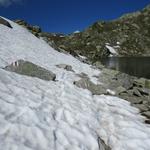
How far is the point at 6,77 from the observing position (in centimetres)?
1311

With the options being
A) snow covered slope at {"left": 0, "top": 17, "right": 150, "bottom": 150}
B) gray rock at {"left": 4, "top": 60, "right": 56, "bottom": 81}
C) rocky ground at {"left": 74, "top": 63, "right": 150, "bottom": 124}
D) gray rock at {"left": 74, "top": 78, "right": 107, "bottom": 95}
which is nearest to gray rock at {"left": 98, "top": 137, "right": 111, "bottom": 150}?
snow covered slope at {"left": 0, "top": 17, "right": 150, "bottom": 150}

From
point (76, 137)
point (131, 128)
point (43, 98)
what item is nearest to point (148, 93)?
point (131, 128)

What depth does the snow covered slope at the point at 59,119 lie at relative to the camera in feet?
28.5

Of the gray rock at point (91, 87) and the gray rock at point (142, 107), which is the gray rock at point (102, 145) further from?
the gray rock at point (91, 87)

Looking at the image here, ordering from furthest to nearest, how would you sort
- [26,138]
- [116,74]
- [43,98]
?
[116,74] → [43,98] → [26,138]

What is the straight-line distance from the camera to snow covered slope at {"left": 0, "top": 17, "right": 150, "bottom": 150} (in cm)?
869

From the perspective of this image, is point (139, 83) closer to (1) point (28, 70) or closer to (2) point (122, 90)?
(2) point (122, 90)

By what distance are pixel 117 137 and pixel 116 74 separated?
11.8m

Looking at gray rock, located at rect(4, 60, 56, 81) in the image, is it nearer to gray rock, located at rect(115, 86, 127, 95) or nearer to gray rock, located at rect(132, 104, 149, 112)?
gray rock, located at rect(115, 86, 127, 95)

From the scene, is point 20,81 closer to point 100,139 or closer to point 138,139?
point 100,139

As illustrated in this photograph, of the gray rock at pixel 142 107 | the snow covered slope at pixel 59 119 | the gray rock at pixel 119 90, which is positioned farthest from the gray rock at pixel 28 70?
the gray rock at pixel 142 107

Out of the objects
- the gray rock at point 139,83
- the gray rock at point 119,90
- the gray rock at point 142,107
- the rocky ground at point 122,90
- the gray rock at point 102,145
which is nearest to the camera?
the gray rock at point 102,145

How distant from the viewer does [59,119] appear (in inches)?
417

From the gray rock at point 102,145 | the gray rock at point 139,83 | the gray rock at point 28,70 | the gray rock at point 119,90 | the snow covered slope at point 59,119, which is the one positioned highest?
the gray rock at point 28,70
